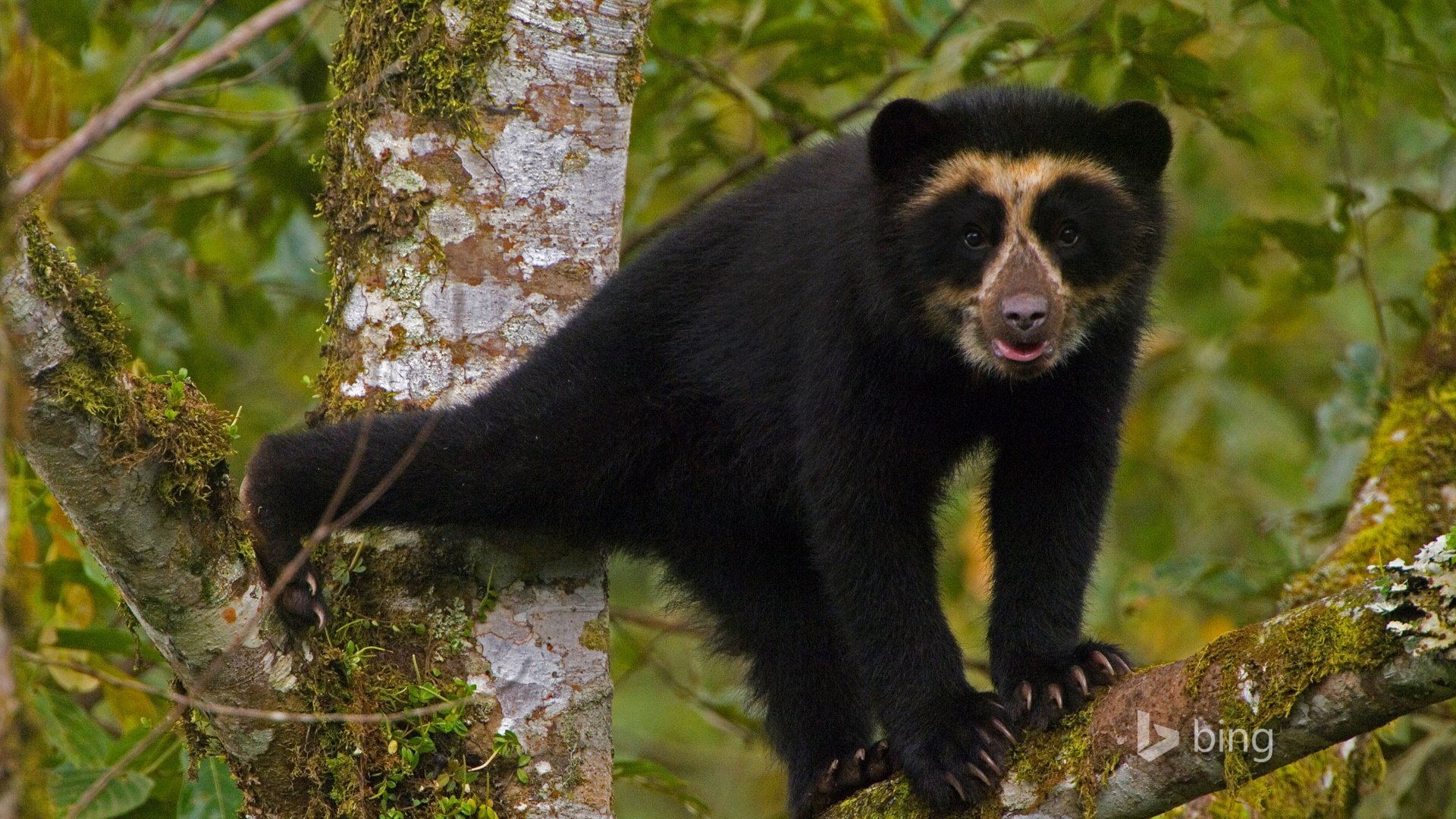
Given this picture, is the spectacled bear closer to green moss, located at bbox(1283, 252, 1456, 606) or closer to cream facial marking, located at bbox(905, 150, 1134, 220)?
cream facial marking, located at bbox(905, 150, 1134, 220)

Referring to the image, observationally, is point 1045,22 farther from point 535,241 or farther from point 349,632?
point 349,632

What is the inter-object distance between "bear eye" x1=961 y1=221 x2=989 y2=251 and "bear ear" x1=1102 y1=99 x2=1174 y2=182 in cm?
50

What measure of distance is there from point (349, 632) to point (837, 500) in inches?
56.1

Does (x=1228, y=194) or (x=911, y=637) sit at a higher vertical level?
(x=911, y=637)

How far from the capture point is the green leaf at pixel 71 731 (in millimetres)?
4438

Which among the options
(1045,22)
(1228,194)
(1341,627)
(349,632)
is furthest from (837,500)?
(1228,194)

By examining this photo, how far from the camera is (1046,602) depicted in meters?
4.19

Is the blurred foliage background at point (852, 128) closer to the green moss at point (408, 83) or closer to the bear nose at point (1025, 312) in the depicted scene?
the green moss at point (408, 83)

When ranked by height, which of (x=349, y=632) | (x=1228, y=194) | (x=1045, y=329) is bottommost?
(x=1228, y=194)

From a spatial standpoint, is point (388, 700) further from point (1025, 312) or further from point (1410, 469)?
point (1410, 469)

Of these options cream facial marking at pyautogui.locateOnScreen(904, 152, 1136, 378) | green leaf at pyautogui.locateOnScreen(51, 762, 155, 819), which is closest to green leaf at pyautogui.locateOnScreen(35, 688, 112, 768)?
green leaf at pyautogui.locateOnScreen(51, 762, 155, 819)

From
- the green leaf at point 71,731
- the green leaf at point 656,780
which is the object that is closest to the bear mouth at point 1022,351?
the green leaf at point 656,780
